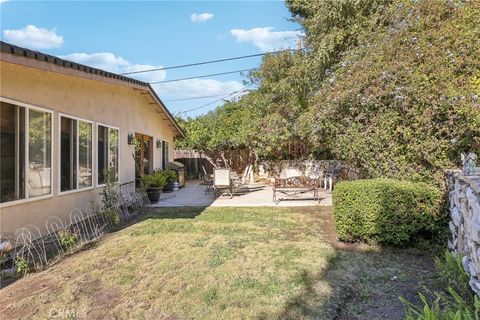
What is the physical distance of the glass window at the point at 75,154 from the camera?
680cm

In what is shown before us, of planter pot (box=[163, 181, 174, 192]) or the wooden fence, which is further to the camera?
the wooden fence

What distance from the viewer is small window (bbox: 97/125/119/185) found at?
28.2 feet

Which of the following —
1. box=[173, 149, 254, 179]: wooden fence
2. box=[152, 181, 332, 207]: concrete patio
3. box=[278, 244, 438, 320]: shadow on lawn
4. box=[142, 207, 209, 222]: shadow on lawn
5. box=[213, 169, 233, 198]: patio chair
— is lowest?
box=[278, 244, 438, 320]: shadow on lawn

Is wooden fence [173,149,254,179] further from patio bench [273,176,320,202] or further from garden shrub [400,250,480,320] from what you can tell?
garden shrub [400,250,480,320]

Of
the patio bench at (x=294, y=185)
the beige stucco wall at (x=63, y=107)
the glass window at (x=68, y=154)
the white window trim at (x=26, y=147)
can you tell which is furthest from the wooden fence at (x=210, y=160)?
the white window trim at (x=26, y=147)

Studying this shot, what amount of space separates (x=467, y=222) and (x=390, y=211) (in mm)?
1555

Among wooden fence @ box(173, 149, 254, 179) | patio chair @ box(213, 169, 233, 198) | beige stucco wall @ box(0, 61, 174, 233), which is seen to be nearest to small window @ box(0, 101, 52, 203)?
beige stucco wall @ box(0, 61, 174, 233)

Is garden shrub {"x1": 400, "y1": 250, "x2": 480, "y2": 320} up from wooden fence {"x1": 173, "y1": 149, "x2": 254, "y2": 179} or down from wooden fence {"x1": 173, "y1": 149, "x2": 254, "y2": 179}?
down

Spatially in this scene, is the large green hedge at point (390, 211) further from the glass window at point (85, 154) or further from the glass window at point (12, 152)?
the glass window at point (85, 154)

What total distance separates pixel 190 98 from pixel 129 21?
2231cm

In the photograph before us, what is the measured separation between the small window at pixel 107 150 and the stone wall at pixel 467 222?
7.14 meters

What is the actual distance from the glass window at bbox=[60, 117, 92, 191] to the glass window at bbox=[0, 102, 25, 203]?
124 cm

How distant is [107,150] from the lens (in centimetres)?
906

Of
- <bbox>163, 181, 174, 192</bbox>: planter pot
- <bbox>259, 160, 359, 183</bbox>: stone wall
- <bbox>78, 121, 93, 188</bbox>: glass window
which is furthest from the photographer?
<bbox>163, 181, 174, 192</bbox>: planter pot
